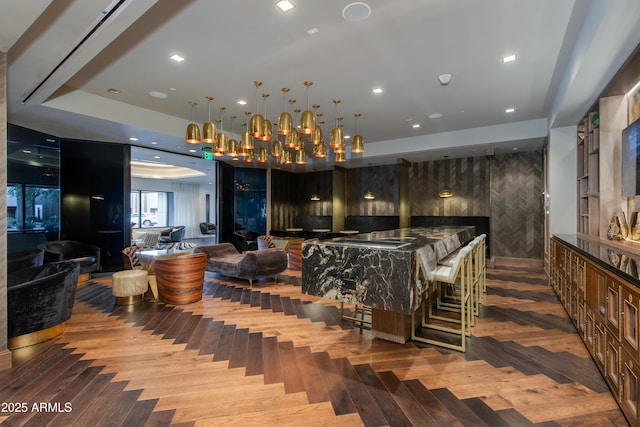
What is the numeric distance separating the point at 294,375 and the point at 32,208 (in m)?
6.31

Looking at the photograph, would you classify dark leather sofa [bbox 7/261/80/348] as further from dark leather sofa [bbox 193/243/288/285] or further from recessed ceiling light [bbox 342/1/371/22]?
recessed ceiling light [bbox 342/1/371/22]

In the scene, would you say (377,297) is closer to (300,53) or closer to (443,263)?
(443,263)

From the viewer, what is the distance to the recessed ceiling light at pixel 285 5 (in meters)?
2.73

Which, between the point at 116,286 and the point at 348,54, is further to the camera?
the point at 116,286

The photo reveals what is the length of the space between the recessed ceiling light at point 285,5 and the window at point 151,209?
1305 cm

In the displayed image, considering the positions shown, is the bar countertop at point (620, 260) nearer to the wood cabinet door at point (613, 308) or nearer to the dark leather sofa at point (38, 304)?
the wood cabinet door at point (613, 308)


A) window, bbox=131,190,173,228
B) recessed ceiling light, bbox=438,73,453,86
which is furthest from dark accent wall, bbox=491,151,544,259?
window, bbox=131,190,173,228

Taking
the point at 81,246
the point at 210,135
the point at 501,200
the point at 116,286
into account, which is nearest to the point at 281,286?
the point at 116,286

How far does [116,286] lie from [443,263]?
450cm

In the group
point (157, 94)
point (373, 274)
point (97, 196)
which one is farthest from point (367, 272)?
point (97, 196)

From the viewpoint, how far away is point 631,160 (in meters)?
3.26

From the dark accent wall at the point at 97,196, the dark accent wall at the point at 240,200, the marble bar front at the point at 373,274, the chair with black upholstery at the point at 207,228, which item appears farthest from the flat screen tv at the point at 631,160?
the chair with black upholstery at the point at 207,228

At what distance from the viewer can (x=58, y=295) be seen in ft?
10.6

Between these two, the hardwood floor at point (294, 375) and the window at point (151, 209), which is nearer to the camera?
the hardwood floor at point (294, 375)
